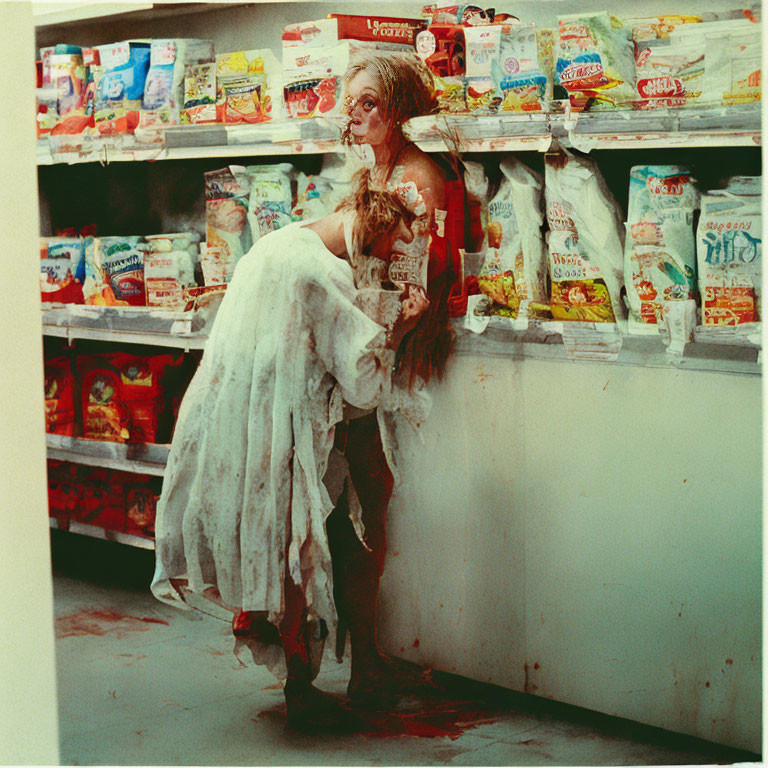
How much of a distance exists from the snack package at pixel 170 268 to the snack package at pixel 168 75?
290mm

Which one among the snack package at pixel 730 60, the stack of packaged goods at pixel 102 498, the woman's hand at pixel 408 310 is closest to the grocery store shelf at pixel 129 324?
the stack of packaged goods at pixel 102 498

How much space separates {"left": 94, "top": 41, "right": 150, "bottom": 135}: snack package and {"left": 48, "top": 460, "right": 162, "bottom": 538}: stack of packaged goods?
88cm

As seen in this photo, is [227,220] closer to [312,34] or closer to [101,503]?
[312,34]

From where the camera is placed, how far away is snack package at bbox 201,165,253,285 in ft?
7.99

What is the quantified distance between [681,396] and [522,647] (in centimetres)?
73

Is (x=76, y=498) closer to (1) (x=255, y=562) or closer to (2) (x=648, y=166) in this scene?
(1) (x=255, y=562)

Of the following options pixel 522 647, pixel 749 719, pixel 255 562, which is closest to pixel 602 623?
pixel 522 647

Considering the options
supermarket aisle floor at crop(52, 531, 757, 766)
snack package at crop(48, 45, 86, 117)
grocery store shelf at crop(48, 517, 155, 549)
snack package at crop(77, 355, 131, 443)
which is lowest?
supermarket aisle floor at crop(52, 531, 757, 766)

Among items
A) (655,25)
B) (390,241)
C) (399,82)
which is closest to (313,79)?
(399,82)

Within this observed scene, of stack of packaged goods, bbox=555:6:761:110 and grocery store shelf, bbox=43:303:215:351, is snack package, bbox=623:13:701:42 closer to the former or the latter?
stack of packaged goods, bbox=555:6:761:110

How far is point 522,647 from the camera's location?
2.44m

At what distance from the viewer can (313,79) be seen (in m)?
2.35

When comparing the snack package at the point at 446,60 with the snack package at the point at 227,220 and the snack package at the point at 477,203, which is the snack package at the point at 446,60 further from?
the snack package at the point at 227,220

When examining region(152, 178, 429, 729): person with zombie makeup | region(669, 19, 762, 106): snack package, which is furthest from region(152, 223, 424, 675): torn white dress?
region(669, 19, 762, 106): snack package
